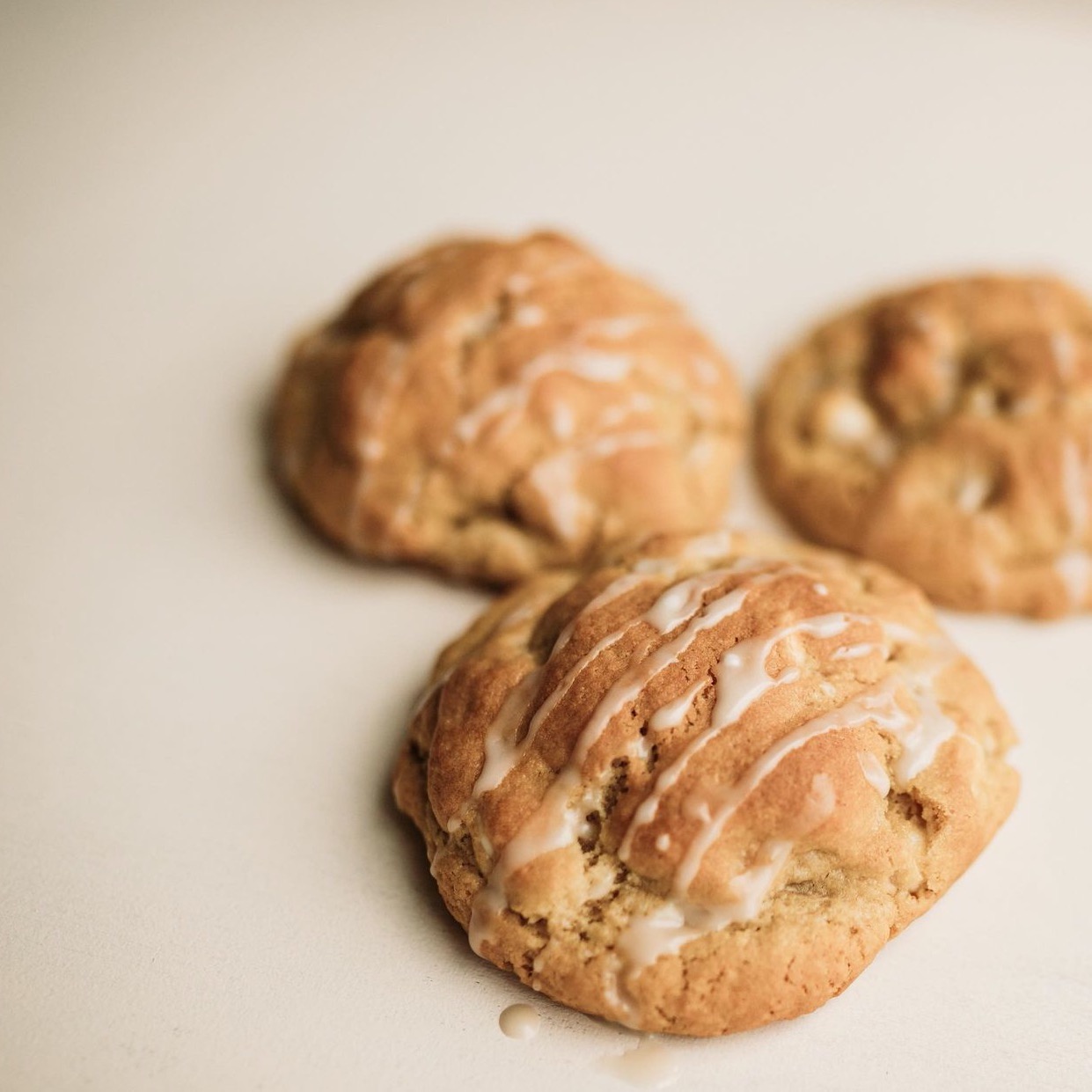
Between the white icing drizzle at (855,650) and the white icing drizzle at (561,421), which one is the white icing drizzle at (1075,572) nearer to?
the white icing drizzle at (855,650)

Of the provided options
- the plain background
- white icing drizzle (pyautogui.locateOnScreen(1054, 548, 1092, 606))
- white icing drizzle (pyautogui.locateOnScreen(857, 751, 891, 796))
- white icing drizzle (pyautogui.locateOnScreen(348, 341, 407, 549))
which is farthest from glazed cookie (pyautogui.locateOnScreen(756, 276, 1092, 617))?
white icing drizzle (pyautogui.locateOnScreen(348, 341, 407, 549))

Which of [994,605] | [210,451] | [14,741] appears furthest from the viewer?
[210,451]

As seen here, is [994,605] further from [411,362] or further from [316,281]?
[316,281]

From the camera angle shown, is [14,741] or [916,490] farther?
[916,490]

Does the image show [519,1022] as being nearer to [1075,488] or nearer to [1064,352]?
[1075,488]

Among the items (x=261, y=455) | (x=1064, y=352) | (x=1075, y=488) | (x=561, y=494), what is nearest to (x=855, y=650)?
Result: (x=561, y=494)

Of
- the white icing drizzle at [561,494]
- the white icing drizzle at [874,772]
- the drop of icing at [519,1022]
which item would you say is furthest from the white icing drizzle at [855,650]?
the drop of icing at [519,1022]

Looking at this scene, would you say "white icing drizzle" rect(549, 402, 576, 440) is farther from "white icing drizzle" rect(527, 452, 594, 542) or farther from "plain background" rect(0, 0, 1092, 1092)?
"plain background" rect(0, 0, 1092, 1092)

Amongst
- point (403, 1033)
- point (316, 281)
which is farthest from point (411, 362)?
point (403, 1033)
